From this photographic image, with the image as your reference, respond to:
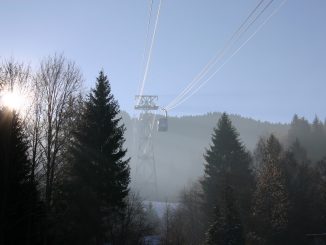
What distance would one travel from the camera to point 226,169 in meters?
47.8

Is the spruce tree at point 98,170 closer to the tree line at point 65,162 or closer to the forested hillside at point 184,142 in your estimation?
the tree line at point 65,162

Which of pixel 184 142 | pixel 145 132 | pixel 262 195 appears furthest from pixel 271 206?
pixel 184 142

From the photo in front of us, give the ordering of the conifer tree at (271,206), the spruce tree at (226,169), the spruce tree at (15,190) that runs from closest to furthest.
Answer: the spruce tree at (15,190) → the conifer tree at (271,206) → the spruce tree at (226,169)

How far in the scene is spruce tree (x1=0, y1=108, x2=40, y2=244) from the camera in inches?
791

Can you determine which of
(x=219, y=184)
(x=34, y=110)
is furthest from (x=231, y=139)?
(x=34, y=110)

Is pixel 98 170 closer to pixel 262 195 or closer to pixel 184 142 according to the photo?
pixel 262 195

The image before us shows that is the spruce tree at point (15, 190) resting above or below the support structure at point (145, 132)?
below

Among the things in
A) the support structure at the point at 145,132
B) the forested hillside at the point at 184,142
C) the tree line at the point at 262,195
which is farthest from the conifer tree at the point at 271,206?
the forested hillside at the point at 184,142

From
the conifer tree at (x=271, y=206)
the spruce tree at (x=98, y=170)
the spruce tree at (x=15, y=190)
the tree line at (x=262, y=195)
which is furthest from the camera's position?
the tree line at (x=262, y=195)

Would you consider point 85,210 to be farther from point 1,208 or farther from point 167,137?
point 167,137

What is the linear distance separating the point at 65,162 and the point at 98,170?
2.42m

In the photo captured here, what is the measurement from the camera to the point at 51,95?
89.6 feet

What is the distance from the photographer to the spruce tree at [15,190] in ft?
65.9

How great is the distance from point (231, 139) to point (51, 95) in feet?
87.5
